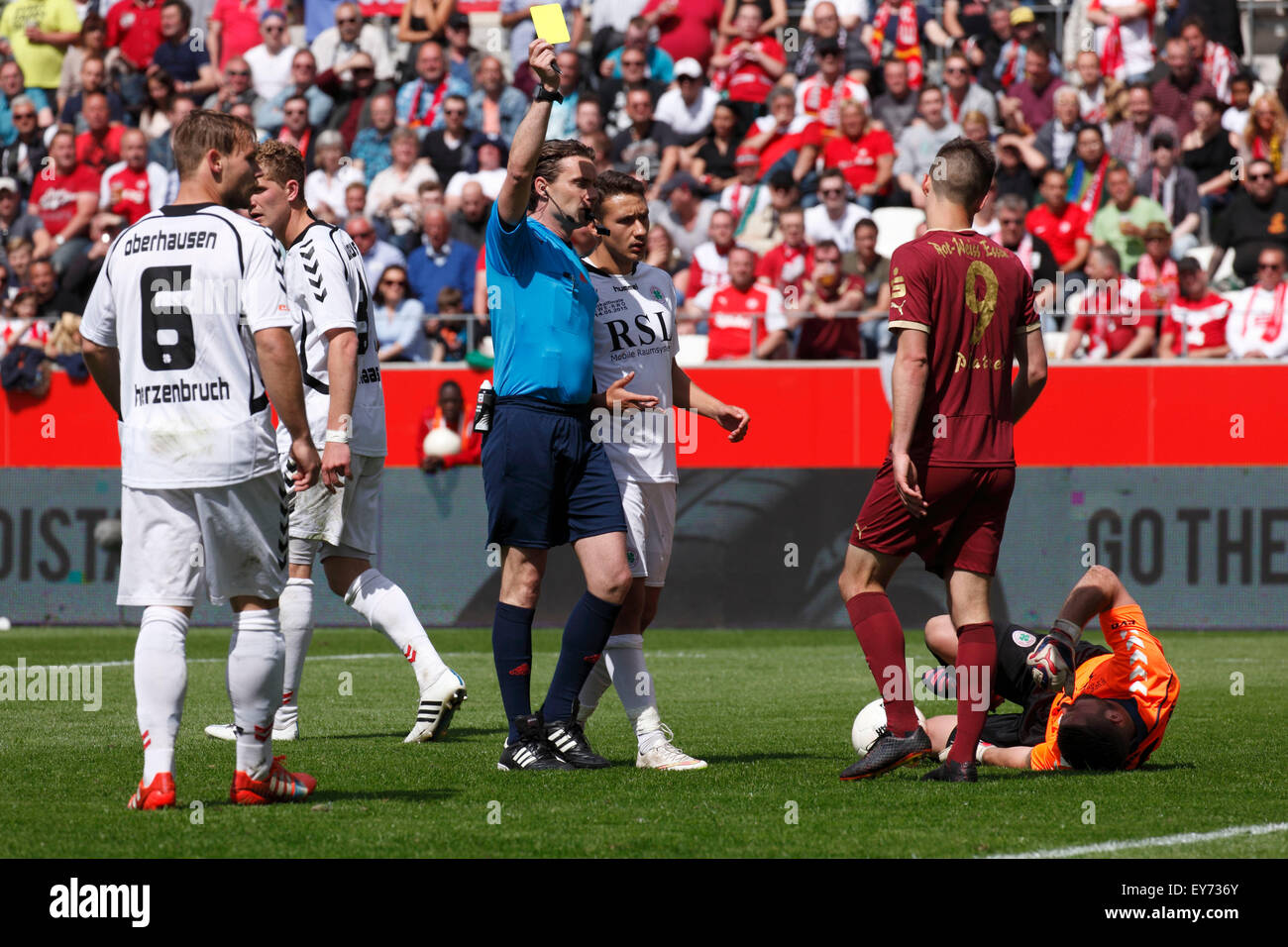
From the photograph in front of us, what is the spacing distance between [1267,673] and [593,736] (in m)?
5.18

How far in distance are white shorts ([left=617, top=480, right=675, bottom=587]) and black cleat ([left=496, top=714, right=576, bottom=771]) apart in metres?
0.76

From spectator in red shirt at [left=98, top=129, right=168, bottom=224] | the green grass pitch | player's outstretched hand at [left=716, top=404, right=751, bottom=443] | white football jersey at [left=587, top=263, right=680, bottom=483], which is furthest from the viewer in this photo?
spectator in red shirt at [left=98, top=129, right=168, bottom=224]

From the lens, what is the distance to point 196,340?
18.3ft

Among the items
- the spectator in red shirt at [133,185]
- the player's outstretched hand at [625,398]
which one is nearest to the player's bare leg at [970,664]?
the player's outstretched hand at [625,398]

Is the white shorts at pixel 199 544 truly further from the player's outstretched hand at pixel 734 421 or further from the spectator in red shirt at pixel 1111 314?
the spectator in red shirt at pixel 1111 314

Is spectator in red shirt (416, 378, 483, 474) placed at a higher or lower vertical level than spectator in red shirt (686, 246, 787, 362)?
lower

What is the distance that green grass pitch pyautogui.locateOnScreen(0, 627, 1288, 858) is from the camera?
5.03 metres

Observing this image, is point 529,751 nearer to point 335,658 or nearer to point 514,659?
point 514,659

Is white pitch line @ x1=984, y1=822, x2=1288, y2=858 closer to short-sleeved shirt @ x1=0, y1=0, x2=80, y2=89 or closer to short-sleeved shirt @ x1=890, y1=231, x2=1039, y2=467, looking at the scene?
short-sleeved shirt @ x1=890, y1=231, x2=1039, y2=467

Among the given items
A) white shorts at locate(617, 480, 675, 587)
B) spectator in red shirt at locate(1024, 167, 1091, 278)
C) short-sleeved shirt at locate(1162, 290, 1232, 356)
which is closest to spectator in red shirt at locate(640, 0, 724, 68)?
spectator in red shirt at locate(1024, 167, 1091, 278)

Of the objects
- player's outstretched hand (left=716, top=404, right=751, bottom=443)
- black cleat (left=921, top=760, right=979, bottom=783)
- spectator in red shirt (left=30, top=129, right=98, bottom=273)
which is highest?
spectator in red shirt (left=30, top=129, right=98, bottom=273)

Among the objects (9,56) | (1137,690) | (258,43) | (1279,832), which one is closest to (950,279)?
(1137,690)

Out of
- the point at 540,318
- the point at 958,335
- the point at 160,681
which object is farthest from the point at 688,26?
the point at 160,681

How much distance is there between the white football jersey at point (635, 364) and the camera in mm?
7215
